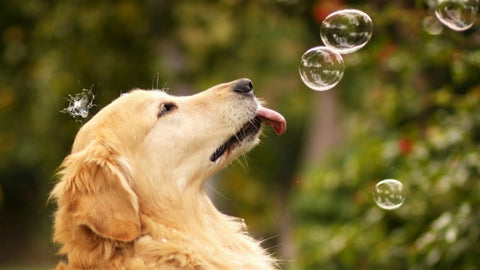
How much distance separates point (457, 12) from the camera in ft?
16.0

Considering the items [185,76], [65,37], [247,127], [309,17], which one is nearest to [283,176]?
[185,76]

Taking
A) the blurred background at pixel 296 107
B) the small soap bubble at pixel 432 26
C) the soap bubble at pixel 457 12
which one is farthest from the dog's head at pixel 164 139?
the small soap bubble at pixel 432 26

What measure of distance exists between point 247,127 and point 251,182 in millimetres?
15629

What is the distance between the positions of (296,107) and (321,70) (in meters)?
17.9

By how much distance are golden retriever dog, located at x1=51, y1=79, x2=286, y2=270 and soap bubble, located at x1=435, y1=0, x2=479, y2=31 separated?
3.57 ft

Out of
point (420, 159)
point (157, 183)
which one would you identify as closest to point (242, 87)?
point (157, 183)

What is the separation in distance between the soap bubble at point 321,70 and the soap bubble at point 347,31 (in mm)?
88

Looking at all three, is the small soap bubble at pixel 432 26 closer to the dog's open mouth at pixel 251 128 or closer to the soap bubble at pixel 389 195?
the soap bubble at pixel 389 195

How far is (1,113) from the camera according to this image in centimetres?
1336

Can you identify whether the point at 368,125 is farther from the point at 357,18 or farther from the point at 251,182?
the point at 251,182

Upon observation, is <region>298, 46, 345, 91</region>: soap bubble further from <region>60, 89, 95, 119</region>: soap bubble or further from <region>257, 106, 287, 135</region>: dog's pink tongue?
<region>60, 89, 95, 119</region>: soap bubble

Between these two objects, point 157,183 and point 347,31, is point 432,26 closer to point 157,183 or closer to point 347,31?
point 347,31

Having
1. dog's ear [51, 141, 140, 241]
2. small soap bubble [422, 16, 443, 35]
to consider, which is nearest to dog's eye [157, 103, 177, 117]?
dog's ear [51, 141, 140, 241]

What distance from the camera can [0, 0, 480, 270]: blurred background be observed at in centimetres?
571
